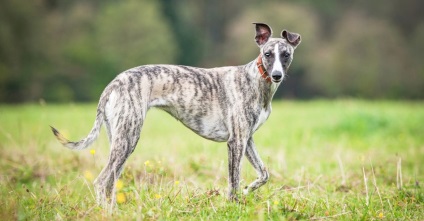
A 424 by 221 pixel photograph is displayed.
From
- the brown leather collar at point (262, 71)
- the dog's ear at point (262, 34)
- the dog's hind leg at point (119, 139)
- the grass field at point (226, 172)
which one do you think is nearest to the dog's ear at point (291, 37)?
the dog's ear at point (262, 34)

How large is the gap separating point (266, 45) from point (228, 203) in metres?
1.94

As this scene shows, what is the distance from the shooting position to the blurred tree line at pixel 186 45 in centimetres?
3531

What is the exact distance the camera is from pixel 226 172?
8.02 metres

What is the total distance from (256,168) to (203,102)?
3.43 feet

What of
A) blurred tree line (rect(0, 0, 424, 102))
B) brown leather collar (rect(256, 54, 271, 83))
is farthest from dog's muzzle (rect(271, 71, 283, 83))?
blurred tree line (rect(0, 0, 424, 102))

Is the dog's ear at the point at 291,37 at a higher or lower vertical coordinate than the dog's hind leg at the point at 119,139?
higher

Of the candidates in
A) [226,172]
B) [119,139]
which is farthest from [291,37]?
[226,172]

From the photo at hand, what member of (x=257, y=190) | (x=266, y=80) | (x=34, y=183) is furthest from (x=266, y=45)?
(x=34, y=183)

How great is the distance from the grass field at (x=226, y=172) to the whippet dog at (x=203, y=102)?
0.29m

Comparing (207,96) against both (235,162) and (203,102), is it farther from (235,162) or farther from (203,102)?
(235,162)

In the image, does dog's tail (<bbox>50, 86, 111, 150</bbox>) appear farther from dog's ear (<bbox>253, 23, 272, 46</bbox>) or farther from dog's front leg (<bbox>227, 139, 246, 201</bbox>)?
dog's ear (<bbox>253, 23, 272, 46</bbox>)

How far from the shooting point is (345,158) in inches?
383

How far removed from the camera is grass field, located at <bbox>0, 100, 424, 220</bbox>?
5.12 metres

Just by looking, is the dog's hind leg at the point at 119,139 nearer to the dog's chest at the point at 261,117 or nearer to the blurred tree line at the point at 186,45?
the dog's chest at the point at 261,117
